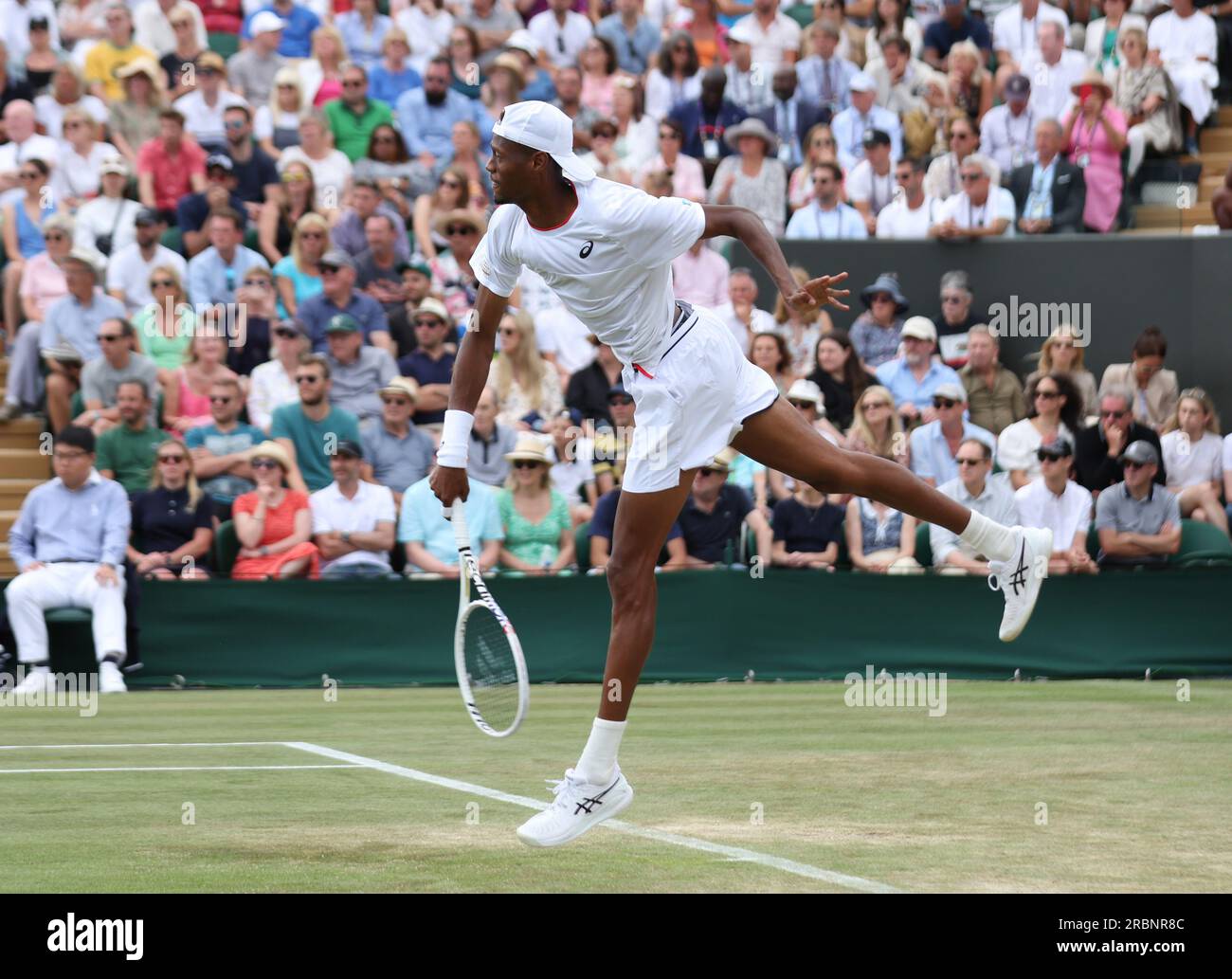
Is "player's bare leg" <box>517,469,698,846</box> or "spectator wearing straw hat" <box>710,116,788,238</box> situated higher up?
"spectator wearing straw hat" <box>710,116,788,238</box>

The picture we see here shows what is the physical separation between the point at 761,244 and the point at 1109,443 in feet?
26.3

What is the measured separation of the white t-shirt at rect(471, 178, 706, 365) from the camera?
22.7 ft

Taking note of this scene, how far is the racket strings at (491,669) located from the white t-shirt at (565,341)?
8.94 metres

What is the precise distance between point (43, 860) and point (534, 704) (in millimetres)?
5833

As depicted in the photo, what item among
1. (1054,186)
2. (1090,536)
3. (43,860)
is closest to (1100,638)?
(1090,536)

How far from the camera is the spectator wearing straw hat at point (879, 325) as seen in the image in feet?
52.0

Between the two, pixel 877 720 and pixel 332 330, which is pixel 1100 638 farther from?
pixel 332 330

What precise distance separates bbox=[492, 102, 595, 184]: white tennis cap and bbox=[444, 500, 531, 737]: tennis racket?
4.60 feet

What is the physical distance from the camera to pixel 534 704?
12.3m

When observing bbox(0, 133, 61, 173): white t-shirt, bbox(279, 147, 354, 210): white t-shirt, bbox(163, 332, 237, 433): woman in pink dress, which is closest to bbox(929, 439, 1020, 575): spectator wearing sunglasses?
bbox(163, 332, 237, 433): woman in pink dress

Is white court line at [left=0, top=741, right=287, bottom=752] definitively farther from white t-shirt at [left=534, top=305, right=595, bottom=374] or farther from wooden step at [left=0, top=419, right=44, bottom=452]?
white t-shirt at [left=534, top=305, right=595, bottom=374]

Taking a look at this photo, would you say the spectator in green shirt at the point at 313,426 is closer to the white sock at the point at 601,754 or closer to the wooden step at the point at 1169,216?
the wooden step at the point at 1169,216

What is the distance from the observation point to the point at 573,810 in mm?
A: 6730

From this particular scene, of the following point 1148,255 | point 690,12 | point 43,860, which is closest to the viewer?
point 43,860
